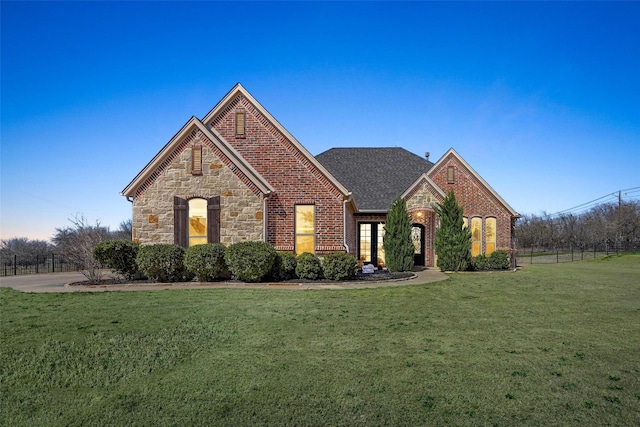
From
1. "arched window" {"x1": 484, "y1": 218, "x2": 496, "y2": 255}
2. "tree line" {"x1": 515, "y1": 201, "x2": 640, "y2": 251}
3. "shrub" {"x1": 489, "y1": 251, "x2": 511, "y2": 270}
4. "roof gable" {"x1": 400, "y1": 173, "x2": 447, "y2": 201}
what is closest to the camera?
"shrub" {"x1": 489, "y1": 251, "x2": 511, "y2": 270}

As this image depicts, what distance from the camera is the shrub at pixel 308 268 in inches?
605

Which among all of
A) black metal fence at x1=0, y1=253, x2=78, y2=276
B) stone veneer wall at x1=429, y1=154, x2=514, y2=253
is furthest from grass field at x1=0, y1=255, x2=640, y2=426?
stone veneer wall at x1=429, y1=154, x2=514, y2=253

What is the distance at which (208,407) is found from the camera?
4664mm

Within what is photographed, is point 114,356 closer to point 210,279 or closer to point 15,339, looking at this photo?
point 15,339

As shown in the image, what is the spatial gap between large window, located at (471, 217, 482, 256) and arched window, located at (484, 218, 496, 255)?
15.1 inches

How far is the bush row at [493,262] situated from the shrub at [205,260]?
1327 cm

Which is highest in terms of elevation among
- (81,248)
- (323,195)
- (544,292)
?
(323,195)

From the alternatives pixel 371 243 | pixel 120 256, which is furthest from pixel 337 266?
pixel 371 243

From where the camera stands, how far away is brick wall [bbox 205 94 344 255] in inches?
703

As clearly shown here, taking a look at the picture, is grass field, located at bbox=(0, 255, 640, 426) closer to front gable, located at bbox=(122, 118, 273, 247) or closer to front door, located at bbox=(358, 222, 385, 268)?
front gable, located at bbox=(122, 118, 273, 247)

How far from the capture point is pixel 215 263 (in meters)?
14.6

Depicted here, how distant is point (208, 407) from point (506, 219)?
25190 millimetres

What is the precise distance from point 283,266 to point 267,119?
685cm

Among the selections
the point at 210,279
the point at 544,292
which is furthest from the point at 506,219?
the point at 210,279
